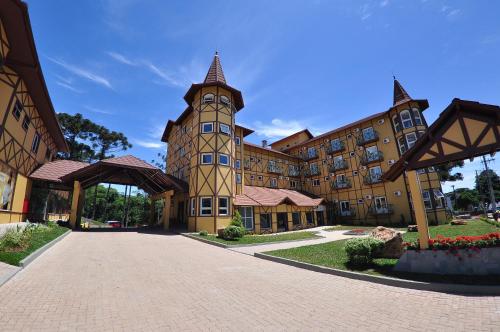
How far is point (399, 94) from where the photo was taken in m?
30.0

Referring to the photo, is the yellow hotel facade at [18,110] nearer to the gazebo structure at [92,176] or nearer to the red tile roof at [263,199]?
the gazebo structure at [92,176]

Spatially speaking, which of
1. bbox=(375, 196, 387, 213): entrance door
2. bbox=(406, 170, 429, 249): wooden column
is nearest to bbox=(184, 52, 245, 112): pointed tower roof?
bbox=(375, 196, 387, 213): entrance door

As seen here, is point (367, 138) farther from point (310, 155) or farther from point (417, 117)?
point (310, 155)

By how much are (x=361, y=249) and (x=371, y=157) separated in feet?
82.8

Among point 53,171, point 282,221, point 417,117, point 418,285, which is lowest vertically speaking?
point 418,285

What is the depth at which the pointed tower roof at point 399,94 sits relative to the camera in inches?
1144

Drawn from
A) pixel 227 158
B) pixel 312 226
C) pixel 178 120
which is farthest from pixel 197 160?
pixel 312 226

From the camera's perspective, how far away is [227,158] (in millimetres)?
24438

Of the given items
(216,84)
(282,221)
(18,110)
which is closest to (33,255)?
(18,110)

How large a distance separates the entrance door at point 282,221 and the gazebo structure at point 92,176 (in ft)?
36.6

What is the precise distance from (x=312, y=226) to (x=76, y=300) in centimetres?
2853

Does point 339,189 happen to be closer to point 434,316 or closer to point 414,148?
point 414,148

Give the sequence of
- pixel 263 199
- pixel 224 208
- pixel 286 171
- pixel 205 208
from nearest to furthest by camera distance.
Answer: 1. pixel 205 208
2. pixel 224 208
3. pixel 263 199
4. pixel 286 171

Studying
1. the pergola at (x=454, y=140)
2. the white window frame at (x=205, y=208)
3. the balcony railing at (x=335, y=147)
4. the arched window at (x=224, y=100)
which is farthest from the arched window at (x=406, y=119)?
the white window frame at (x=205, y=208)
